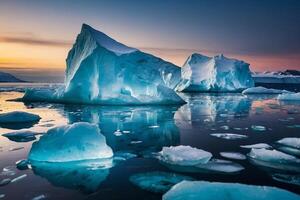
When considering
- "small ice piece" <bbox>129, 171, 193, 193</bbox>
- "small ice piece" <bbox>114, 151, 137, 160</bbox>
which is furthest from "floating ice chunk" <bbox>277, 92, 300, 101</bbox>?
"small ice piece" <bbox>129, 171, 193, 193</bbox>

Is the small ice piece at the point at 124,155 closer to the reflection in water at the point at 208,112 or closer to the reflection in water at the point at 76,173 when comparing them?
the reflection in water at the point at 76,173

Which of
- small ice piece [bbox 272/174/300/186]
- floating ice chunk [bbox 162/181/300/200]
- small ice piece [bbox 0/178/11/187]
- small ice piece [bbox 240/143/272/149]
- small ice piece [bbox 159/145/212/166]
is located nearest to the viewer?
floating ice chunk [bbox 162/181/300/200]

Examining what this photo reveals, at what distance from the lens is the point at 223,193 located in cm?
374

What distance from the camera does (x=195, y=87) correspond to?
40.7 metres

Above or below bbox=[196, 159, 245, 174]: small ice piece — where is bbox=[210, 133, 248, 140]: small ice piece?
above

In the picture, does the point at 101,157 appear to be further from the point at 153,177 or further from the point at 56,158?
the point at 153,177

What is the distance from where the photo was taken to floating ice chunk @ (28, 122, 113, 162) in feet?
19.7

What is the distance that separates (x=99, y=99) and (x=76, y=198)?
14820mm

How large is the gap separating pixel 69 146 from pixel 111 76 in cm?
1251

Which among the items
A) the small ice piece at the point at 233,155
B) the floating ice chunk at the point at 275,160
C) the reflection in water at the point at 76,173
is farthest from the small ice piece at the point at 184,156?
the reflection in water at the point at 76,173

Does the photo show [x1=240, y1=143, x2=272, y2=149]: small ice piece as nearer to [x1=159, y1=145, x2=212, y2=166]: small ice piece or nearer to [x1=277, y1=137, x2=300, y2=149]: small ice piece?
[x1=277, y1=137, x2=300, y2=149]: small ice piece

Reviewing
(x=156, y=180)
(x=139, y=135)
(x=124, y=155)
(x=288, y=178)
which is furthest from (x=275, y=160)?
(x=139, y=135)

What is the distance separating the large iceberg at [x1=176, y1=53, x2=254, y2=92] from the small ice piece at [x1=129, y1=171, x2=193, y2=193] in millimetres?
33169

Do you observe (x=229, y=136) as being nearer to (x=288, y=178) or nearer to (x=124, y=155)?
(x=124, y=155)
